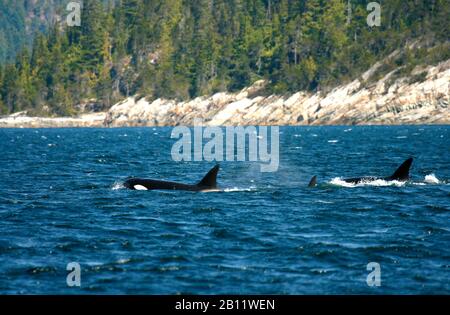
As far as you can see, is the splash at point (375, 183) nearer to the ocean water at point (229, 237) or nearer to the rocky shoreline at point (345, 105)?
the ocean water at point (229, 237)

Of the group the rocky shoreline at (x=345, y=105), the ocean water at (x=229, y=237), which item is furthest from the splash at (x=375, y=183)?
the rocky shoreline at (x=345, y=105)

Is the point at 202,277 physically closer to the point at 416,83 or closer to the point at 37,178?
the point at 37,178

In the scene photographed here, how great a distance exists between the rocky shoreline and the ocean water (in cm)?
10833

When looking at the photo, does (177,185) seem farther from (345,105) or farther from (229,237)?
(345,105)

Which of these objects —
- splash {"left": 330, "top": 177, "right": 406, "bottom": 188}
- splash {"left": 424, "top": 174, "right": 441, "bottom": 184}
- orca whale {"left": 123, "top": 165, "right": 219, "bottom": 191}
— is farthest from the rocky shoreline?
orca whale {"left": 123, "top": 165, "right": 219, "bottom": 191}

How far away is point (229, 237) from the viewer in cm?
2655

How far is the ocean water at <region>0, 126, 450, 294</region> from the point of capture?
817 inches

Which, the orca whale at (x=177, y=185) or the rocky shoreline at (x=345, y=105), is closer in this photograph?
the orca whale at (x=177, y=185)

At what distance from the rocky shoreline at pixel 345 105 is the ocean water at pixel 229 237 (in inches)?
Result: 4265

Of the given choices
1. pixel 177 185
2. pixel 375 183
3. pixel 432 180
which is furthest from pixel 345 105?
pixel 177 185

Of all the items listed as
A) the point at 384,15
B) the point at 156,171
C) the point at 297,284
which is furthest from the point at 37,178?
the point at 384,15

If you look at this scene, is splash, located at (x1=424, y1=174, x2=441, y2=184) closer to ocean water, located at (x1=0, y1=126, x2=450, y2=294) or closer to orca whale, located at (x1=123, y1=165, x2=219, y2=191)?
ocean water, located at (x1=0, y1=126, x2=450, y2=294)

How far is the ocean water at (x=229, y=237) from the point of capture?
68.1ft
